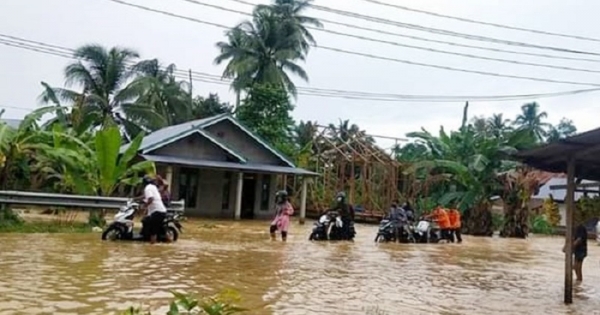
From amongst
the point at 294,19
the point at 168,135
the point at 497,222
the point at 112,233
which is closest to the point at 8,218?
the point at 112,233

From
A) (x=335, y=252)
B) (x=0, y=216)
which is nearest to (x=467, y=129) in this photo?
(x=335, y=252)

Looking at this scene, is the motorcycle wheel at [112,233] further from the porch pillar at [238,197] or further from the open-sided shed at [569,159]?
the porch pillar at [238,197]

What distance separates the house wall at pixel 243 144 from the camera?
103 feet

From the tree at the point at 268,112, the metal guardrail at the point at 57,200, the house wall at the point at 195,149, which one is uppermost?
the tree at the point at 268,112

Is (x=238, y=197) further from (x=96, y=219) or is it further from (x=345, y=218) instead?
(x=96, y=219)

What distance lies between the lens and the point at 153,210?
46.4 feet

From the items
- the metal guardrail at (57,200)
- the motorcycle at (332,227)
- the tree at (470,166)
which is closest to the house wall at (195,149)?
the tree at (470,166)

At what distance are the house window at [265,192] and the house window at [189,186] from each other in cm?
356

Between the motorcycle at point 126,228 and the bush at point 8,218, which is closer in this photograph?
the motorcycle at point 126,228

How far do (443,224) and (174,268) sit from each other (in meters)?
14.6

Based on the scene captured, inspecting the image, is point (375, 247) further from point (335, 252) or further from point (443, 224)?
point (443, 224)

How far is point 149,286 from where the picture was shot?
8.25 m

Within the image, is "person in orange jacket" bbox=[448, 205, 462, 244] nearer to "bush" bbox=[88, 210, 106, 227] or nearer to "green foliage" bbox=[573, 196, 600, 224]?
"green foliage" bbox=[573, 196, 600, 224]

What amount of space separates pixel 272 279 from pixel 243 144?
73.0ft
